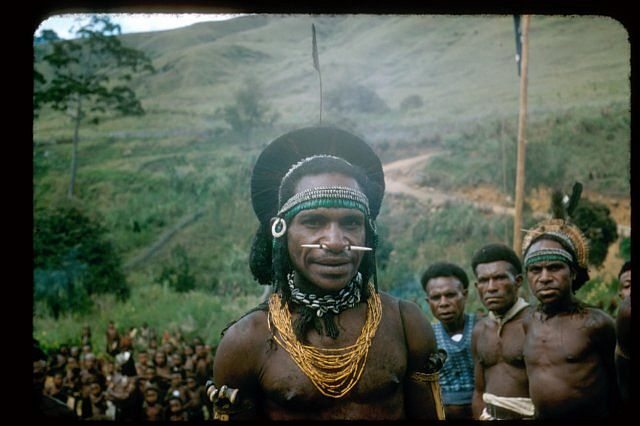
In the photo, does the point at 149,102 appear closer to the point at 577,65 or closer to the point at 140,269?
the point at 140,269

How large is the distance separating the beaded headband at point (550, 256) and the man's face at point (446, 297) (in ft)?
3.16

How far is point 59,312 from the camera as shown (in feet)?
35.9

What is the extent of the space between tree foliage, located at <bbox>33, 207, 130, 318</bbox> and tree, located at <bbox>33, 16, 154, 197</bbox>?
0.57 meters

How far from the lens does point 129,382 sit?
297 inches

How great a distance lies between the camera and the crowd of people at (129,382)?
7.42m

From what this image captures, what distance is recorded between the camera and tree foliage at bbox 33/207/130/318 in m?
10.7

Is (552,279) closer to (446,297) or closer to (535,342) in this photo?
(535,342)

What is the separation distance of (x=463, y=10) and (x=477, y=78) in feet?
36.0

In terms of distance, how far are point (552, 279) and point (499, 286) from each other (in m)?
0.54

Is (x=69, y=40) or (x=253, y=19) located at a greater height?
(x=253, y=19)

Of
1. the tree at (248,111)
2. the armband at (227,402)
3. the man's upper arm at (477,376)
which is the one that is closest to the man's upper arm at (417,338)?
the armband at (227,402)

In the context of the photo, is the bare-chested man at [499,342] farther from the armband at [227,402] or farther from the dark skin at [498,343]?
the armband at [227,402]

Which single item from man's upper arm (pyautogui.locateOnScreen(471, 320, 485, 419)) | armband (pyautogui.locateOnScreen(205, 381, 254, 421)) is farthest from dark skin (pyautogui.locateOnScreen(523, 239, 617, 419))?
armband (pyautogui.locateOnScreen(205, 381, 254, 421))

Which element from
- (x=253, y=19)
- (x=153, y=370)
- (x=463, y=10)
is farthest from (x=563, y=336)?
(x=253, y=19)
